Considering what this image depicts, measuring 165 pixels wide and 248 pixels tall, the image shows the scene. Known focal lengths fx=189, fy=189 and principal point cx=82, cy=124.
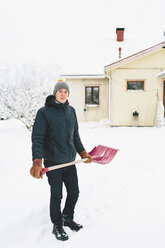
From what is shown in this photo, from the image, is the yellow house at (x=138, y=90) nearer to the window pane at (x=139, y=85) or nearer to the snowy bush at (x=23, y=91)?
the window pane at (x=139, y=85)

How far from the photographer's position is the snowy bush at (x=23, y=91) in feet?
38.3

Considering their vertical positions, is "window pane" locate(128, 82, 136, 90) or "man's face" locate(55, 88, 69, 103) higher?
"window pane" locate(128, 82, 136, 90)

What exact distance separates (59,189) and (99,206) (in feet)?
3.27

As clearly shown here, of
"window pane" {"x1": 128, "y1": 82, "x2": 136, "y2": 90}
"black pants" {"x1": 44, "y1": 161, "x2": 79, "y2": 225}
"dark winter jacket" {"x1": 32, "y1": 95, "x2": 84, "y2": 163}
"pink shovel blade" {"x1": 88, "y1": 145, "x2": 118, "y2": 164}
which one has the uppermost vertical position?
"window pane" {"x1": 128, "y1": 82, "x2": 136, "y2": 90}

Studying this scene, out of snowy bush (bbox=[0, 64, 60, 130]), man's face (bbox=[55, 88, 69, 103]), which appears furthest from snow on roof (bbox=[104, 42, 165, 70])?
man's face (bbox=[55, 88, 69, 103])

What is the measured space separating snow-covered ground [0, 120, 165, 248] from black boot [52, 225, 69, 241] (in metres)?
0.05

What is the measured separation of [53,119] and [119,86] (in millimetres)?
9338

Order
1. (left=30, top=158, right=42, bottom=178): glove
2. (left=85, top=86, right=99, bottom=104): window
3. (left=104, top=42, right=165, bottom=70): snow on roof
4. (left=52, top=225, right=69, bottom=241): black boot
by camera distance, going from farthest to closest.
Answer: (left=85, top=86, right=99, bottom=104): window
(left=104, top=42, right=165, bottom=70): snow on roof
(left=52, top=225, right=69, bottom=241): black boot
(left=30, top=158, right=42, bottom=178): glove

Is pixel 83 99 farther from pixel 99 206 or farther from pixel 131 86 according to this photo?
pixel 99 206

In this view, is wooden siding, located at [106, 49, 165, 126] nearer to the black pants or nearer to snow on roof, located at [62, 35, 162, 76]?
snow on roof, located at [62, 35, 162, 76]

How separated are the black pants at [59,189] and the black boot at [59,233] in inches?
2.2

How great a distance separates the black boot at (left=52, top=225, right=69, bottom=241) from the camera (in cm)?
217

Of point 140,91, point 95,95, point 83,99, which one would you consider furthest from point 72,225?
point 95,95

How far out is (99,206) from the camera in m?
2.85
